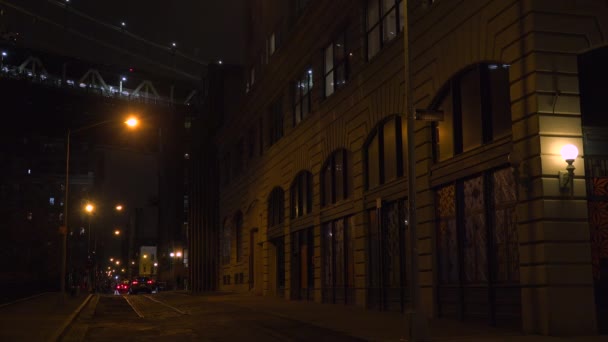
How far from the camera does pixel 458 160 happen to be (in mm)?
20672

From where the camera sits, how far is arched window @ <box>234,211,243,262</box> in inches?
2140

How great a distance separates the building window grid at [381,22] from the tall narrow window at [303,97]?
27.4 feet

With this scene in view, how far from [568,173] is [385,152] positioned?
35.7 ft

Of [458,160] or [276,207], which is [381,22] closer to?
[458,160]

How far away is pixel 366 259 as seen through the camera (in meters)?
28.3

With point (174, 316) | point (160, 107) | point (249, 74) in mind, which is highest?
point (160, 107)

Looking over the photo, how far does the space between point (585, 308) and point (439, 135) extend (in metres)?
7.94

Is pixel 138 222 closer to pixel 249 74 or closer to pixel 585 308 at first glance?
pixel 249 74

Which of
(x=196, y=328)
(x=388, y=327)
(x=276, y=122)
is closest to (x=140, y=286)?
(x=276, y=122)

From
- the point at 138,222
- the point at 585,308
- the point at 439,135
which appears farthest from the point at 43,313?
the point at 138,222

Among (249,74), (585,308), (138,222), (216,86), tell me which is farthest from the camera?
(138,222)

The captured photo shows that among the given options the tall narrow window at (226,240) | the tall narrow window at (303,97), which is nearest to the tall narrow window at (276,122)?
the tall narrow window at (303,97)

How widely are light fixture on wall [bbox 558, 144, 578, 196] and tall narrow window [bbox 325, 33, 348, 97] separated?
50.9 feet

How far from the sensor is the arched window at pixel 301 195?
37.2 metres
